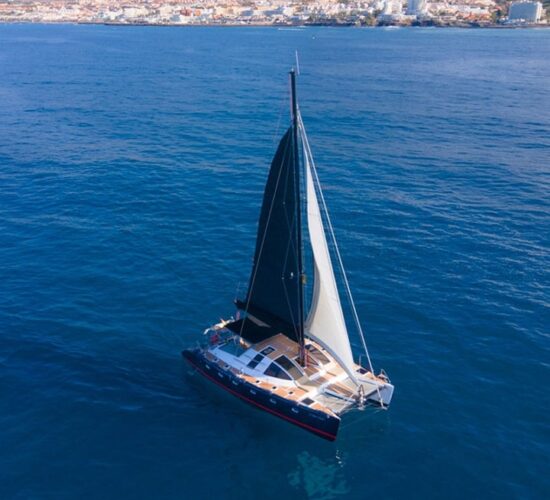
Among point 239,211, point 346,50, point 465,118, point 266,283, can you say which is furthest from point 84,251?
point 346,50

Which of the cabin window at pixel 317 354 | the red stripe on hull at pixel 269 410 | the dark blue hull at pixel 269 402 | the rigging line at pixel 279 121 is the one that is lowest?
the red stripe on hull at pixel 269 410

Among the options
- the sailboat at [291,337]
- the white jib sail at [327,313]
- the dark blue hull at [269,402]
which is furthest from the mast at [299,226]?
the dark blue hull at [269,402]

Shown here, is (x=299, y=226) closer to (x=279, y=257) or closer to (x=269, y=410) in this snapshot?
(x=279, y=257)

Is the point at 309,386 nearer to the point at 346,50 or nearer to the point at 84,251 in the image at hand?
the point at 84,251

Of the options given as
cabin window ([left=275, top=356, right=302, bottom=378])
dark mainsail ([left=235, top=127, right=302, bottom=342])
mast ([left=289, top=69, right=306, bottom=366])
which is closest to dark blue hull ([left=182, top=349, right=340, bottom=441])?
cabin window ([left=275, top=356, right=302, bottom=378])

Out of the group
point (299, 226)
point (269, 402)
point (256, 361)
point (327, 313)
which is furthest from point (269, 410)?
point (299, 226)

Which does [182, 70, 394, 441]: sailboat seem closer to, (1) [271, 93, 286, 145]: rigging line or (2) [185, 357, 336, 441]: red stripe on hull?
(2) [185, 357, 336, 441]: red stripe on hull

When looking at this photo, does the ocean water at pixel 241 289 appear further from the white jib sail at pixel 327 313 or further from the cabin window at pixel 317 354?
the white jib sail at pixel 327 313
